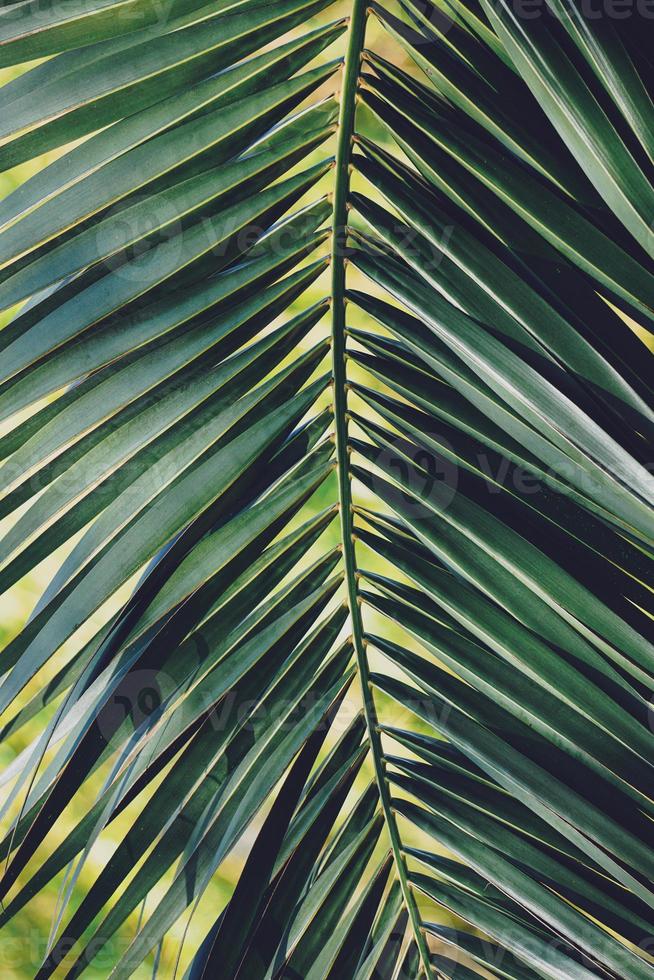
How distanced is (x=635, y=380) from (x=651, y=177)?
5.5 inches

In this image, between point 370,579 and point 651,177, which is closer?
point 651,177

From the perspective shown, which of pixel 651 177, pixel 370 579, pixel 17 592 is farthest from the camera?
pixel 17 592

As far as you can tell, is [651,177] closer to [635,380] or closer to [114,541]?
[635,380]

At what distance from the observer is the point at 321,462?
0.64 meters

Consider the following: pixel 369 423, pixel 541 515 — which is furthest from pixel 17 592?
pixel 541 515

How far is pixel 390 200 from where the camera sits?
568mm

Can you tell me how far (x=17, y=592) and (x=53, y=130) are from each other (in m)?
0.65

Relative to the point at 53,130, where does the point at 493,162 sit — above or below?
above

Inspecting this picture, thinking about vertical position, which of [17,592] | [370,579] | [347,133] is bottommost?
[17,592]

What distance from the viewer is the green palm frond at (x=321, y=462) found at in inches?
21.6

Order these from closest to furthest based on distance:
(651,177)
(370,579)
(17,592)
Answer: (651,177) → (370,579) → (17,592)

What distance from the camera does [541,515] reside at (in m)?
0.59

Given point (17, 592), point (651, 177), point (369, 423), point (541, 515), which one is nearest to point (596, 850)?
point (541, 515)

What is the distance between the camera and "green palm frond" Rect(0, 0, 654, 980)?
55 cm
